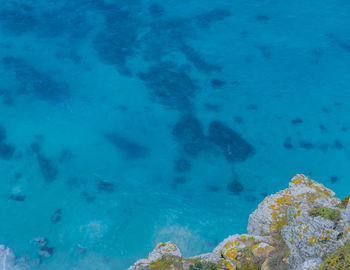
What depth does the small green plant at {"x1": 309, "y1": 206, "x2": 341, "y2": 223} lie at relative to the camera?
1614cm

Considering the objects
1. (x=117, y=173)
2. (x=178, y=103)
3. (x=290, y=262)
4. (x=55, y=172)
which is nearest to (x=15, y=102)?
(x=55, y=172)

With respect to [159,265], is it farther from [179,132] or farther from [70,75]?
[70,75]

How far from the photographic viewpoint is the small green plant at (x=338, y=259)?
14.1m

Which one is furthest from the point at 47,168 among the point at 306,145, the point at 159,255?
the point at 306,145

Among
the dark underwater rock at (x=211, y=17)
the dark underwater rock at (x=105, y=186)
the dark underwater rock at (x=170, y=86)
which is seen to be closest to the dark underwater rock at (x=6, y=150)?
the dark underwater rock at (x=105, y=186)

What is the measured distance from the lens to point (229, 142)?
38719mm

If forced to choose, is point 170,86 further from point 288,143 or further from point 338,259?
point 338,259

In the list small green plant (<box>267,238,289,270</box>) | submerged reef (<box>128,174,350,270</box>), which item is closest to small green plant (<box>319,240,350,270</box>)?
submerged reef (<box>128,174,350,270</box>)

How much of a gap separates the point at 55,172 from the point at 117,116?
9991mm

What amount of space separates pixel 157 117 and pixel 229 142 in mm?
9367

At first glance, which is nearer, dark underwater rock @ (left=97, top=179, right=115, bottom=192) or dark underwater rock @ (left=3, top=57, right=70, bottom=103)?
dark underwater rock @ (left=97, top=179, right=115, bottom=192)

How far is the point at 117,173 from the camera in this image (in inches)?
1441

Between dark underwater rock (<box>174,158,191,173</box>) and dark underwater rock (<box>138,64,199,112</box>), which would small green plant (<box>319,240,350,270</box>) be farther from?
dark underwater rock (<box>138,64,199,112</box>)

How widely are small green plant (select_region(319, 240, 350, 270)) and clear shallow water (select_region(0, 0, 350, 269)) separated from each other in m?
17.6
